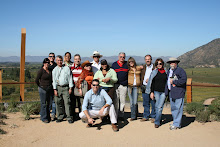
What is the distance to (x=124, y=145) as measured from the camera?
4.43 m

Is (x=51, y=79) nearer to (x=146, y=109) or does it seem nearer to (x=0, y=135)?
(x=0, y=135)

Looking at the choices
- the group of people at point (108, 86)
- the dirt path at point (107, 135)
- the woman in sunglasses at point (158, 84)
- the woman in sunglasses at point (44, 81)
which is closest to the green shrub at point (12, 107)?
the dirt path at point (107, 135)

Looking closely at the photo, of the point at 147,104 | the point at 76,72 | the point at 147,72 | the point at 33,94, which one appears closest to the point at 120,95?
the point at 147,104

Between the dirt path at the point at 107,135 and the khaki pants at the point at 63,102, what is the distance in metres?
0.28

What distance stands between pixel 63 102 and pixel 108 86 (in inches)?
56.7

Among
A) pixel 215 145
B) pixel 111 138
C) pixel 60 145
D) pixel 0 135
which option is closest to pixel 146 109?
pixel 111 138

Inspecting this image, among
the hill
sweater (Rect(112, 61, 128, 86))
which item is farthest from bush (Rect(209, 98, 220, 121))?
the hill

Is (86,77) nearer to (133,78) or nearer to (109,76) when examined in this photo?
(109,76)

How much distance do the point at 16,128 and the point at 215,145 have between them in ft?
15.6

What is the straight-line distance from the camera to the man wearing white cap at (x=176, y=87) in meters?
5.16

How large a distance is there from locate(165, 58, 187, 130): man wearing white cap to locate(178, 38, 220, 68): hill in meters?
146

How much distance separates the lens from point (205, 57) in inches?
6289

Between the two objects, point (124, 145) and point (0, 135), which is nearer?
point (124, 145)

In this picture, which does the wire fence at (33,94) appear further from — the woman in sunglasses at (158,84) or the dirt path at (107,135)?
the woman in sunglasses at (158,84)
